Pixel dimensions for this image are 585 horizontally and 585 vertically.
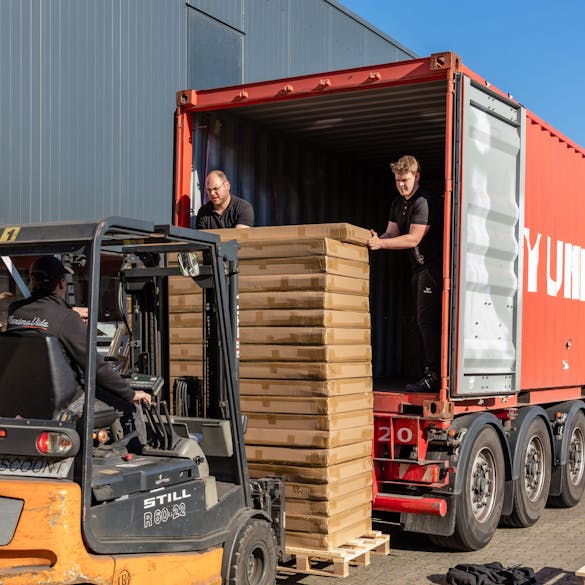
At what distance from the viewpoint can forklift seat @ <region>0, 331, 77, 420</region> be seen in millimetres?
4020

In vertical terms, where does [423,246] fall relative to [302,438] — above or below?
above

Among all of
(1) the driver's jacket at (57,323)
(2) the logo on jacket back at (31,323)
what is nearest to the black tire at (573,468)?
(1) the driver's jacket at (57,323)

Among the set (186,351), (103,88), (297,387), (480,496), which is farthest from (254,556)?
(103,88)

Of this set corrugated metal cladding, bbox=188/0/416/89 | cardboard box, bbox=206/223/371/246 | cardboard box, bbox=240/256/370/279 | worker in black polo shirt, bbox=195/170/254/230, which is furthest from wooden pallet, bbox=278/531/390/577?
corrugated metal cladding, bbox=188/0/416/89

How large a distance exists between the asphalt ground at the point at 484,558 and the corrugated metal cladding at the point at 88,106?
3.30 m

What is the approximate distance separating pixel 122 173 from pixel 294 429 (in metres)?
3.13

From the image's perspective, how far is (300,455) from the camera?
228 inches

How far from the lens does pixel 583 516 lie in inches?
349

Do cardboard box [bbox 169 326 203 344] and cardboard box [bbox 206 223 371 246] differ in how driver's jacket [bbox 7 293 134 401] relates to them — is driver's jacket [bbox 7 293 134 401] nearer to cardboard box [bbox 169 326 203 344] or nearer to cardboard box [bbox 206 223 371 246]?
cardboard box [bbox 169 326 203 344]

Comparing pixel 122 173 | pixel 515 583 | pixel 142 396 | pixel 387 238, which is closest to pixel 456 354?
pixel 387 238

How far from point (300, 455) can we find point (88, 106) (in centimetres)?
349

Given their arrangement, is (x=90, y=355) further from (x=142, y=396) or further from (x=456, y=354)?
(x=456, y=354)

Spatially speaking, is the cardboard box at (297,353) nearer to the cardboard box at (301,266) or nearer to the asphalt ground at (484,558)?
the cardboard box at (301,266)

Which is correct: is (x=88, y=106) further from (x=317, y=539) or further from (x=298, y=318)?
(x=317, y=539)
